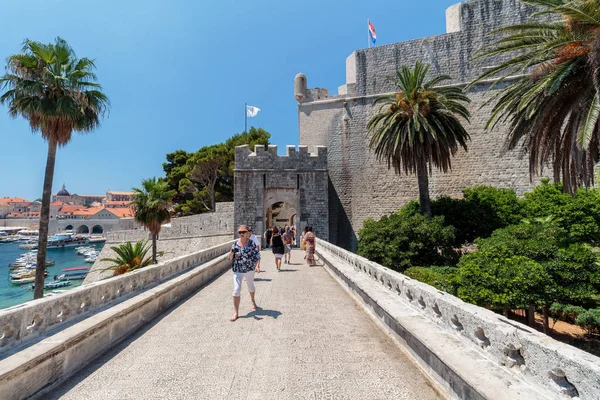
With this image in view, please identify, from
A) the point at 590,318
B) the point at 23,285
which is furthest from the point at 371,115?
the point at 23,285

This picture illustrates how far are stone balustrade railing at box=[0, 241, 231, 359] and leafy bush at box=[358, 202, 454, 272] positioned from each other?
985 cm

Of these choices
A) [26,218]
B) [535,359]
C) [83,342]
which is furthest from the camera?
[26,218]

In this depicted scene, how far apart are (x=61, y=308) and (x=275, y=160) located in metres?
16.4

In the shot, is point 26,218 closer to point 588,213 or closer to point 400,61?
point 400,61

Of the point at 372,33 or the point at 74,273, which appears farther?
the point at 74,273

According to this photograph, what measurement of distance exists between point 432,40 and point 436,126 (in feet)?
29.6

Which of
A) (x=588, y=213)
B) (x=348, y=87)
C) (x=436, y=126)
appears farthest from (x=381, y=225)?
(x=348, y=87)

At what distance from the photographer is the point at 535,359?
215cm

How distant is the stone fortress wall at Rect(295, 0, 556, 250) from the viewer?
Result: 18859 mm

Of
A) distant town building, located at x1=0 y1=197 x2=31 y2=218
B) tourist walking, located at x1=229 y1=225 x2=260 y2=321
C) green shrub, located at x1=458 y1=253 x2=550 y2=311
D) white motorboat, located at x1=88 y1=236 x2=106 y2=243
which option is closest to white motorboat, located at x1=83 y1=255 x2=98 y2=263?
white motorboat, located at x1=88 y1=236 x2=106 y2=243

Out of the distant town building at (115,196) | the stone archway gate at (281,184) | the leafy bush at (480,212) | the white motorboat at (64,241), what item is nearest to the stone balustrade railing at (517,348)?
the leafy bush at (480,212)

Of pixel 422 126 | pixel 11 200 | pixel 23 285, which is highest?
pixel 11 200

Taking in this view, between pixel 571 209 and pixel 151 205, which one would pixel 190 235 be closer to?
pixel 151 205

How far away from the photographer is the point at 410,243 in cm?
1367
